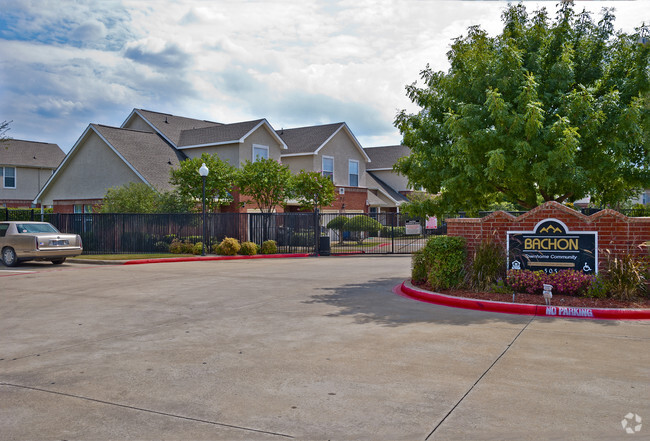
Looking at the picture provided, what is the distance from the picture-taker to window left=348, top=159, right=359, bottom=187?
4078 centimetres

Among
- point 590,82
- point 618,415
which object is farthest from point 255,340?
point 590,82

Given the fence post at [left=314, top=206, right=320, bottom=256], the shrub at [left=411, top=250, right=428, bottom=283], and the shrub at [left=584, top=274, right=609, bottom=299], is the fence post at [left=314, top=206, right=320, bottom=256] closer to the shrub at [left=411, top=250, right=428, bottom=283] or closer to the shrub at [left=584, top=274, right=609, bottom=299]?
the shrub at [left=411, top=250, right=428, bottom=283]

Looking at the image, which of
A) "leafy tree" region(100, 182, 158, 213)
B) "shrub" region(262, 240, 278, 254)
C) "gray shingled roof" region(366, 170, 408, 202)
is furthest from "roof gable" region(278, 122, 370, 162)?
"leafy tree" region(100, 182, 158, 213)

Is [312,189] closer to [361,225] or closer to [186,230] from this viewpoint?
[361,225]

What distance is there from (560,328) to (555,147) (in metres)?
4.35

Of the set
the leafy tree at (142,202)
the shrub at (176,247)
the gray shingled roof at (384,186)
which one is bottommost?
the shrub at (176,247)

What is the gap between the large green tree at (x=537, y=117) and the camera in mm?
11227

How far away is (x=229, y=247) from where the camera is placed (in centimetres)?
2466

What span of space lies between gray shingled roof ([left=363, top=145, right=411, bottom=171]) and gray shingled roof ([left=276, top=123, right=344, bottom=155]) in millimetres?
11010

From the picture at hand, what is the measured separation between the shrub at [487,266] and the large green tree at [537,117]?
163 centimetres

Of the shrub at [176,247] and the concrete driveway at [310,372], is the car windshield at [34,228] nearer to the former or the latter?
the shrub at [176,247]

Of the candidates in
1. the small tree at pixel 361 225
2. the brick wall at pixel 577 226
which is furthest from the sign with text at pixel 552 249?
the small tree at pixel 361 225

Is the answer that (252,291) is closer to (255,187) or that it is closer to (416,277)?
(416,277)

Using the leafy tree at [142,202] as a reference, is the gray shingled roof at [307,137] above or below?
above
